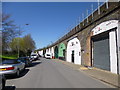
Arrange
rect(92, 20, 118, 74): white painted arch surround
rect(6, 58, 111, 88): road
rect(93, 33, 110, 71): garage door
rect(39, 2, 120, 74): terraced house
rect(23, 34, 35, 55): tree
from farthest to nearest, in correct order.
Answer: rect(23, 34, 35, 55): tree, rect(93, 33, 110, 71): garage door, rect(92, 20, 118, 74): white painted arch surround, rect(39, 2, 120, 74): terraced house, rect(6, 58, 111, 88): road

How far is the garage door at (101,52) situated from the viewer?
39.8 feet

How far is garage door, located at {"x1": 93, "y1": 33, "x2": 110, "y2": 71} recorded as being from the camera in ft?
39.8

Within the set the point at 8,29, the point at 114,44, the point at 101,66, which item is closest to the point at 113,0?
the point at 114,44

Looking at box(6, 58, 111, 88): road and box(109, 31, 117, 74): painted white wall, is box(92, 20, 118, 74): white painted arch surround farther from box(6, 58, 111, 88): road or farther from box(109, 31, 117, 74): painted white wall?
box(6, 58, 111, 88): road

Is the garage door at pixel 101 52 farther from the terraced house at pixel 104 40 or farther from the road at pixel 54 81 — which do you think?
the road at pixel 54 81

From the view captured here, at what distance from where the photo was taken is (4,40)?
20.8m

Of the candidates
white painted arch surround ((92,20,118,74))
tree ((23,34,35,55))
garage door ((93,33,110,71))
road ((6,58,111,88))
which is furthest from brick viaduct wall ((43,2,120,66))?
tree ((23,34,35,55))

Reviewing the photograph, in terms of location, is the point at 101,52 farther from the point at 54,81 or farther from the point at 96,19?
the point at 54,81

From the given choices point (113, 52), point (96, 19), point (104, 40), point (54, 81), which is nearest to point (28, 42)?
point (96, 19)

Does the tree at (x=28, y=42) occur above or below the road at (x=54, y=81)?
above

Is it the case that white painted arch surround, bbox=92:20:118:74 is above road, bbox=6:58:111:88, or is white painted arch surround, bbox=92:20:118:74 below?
above

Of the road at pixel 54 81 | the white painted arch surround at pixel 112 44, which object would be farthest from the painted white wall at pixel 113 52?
the road at pixel 54 81

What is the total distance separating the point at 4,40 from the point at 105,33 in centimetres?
1592

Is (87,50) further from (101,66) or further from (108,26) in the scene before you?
(108,26)
